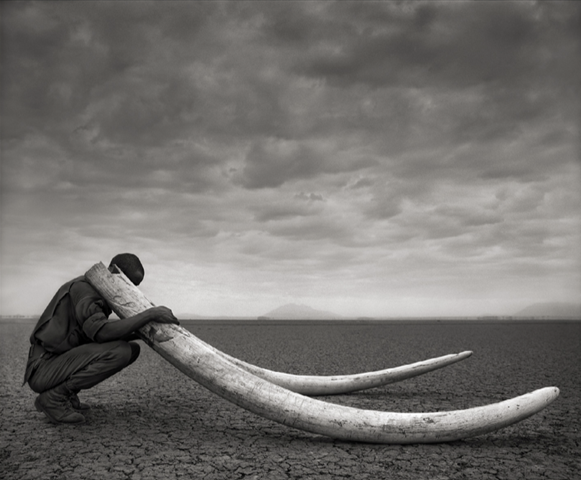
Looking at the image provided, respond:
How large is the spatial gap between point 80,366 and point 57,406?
0.46 m

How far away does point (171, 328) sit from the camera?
3.94 metres

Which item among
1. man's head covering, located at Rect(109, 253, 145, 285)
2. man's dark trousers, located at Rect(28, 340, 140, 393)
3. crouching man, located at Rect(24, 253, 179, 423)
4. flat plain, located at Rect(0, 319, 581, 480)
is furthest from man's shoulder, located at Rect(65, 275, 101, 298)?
flat plain, located at Rect(0, 319, 581, 480)

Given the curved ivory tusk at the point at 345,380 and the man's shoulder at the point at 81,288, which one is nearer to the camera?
the man's shoulder at the point at 81,288

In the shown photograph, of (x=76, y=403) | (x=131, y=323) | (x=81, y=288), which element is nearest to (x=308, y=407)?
(x=131, y=323)

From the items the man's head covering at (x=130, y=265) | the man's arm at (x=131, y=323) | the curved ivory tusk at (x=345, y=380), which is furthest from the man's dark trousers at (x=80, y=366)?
the curved ivory tusk at (x=345, y=380)

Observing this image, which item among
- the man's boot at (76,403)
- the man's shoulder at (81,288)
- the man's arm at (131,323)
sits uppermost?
the man's shoulder at (81,288)

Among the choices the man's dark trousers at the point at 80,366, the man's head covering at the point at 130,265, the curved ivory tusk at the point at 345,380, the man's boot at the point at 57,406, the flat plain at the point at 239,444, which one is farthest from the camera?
the curved ivory tusk at the point at 345,380

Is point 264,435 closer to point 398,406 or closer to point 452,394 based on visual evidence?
point 398,406

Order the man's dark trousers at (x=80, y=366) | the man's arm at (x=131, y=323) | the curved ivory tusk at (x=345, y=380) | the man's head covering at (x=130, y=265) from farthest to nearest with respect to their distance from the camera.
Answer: the curved ivory tusk at (x=345, y=380) → the man's head covering at (x=130, y=265) → the man's dark trousers at (x=80, y=366) → the man's arm at (x=131, y=323)

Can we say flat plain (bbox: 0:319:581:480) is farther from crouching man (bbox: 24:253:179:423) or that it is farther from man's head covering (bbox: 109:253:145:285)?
man's head covering (bbox: 109:253:145:285)

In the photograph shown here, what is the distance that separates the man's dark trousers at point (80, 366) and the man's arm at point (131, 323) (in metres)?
0.12

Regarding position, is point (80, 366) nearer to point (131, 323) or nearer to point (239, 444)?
point (131, 323)

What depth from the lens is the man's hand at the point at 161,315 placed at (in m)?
3.85

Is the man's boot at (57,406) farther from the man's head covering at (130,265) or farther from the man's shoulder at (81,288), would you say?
the man's head covering at (130,265)
